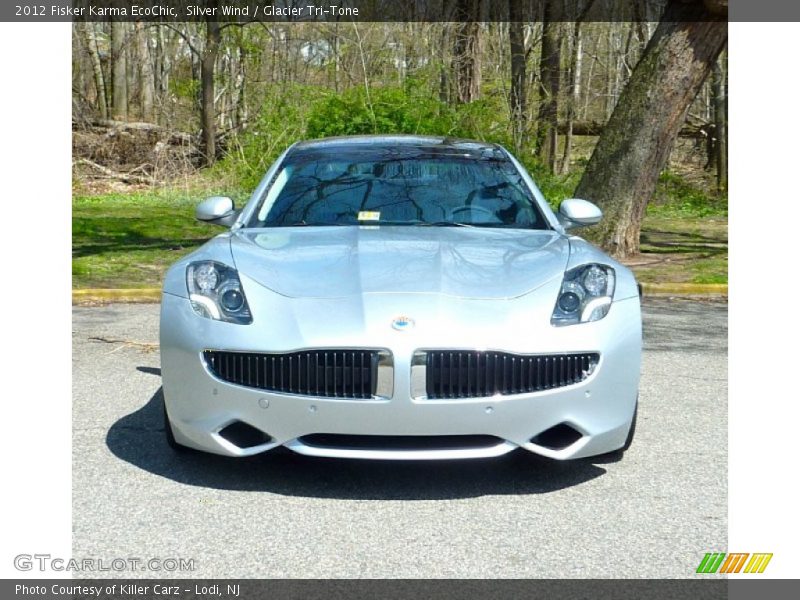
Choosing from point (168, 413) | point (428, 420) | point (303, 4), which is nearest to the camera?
point (428, 420)

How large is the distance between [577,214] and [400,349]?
198 centimetres

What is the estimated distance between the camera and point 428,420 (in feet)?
14.4

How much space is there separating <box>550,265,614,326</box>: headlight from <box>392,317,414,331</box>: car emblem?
588mm

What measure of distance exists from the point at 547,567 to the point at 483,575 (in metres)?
0.24

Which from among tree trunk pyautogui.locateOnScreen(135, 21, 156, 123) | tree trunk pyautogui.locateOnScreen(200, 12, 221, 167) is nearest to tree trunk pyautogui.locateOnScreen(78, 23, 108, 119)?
tree trunk pyautogui.locateOnScreen(135, 21, 156, 123)

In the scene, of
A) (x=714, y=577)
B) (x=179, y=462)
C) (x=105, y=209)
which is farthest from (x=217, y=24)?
(x=714, y=577)

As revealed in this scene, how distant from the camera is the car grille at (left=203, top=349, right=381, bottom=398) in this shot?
4395 mm

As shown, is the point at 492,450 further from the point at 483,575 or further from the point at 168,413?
the point at 168,413

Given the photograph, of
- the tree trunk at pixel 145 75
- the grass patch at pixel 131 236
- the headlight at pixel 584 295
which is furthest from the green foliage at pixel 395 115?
the tree trunk at pixel 145 75

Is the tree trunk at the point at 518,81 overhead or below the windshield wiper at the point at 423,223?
overhead

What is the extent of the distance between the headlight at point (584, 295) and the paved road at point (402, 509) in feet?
2.37

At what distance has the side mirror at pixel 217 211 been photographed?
598 cm

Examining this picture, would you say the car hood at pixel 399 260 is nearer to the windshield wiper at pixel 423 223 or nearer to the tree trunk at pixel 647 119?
the windshield wiper at pixel 423 223
